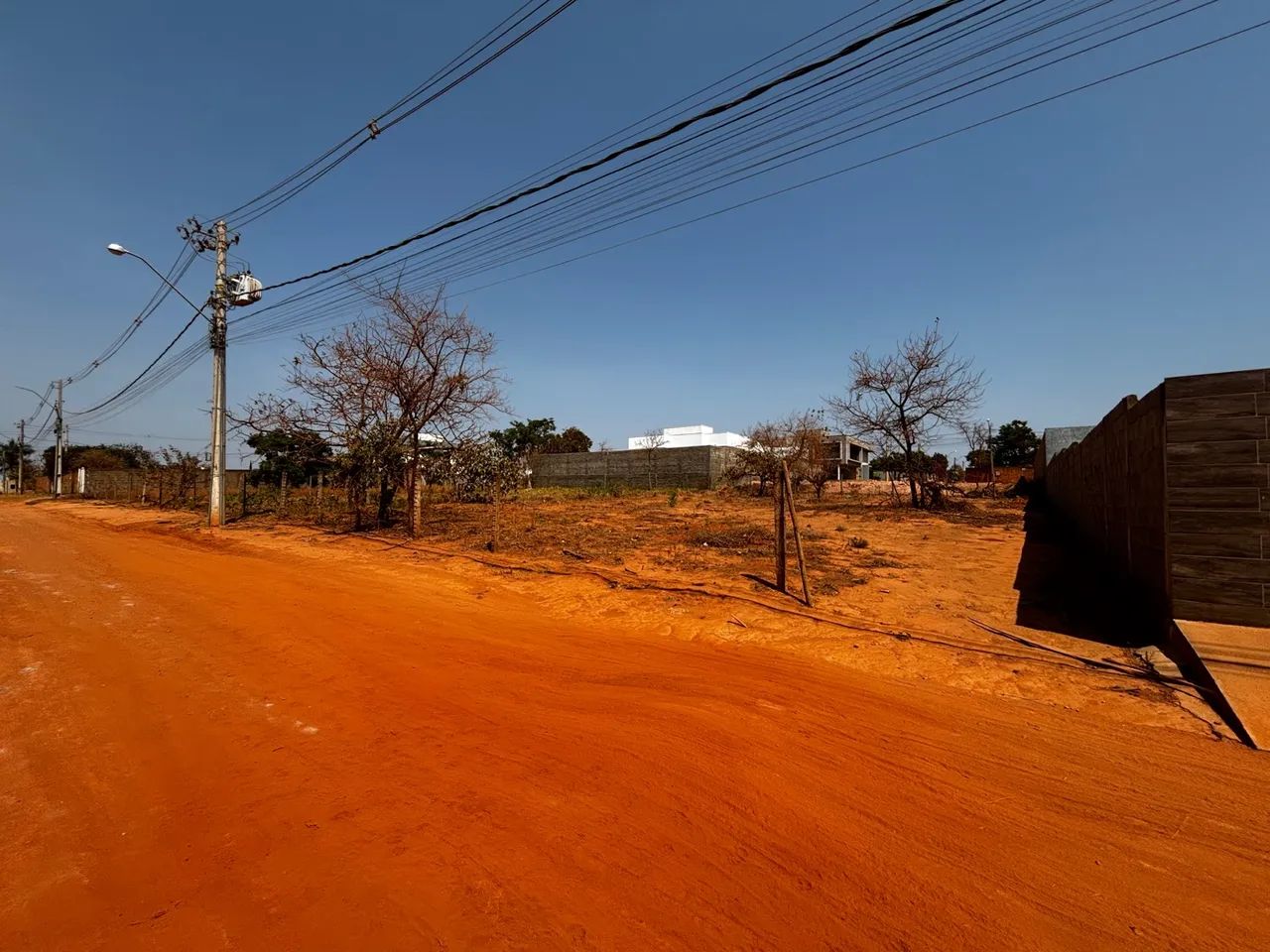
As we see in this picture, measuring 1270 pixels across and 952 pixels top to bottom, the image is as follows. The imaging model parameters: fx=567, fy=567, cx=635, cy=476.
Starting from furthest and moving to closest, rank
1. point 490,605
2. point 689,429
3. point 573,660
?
point 689,429 < point 490,605 < point 573,660

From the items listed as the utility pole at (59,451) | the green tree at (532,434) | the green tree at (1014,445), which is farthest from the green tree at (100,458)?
the green tree at (1014,445)

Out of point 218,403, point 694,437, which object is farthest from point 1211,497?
point 694,437

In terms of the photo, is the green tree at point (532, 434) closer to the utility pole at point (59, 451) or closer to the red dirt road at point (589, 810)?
the utility pole at point (59, 451)

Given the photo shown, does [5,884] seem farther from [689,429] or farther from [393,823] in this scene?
[689,429]

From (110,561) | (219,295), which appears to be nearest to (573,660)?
(110,561)

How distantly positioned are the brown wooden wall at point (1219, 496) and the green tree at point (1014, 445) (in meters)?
54.3

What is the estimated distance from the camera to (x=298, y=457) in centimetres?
1506

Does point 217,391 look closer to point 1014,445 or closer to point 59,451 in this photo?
point 59,451

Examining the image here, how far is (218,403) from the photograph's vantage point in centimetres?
1759

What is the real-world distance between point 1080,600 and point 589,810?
7.49 meters

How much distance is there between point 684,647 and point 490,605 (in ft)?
9.58

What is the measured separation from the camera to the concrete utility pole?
17203 mm

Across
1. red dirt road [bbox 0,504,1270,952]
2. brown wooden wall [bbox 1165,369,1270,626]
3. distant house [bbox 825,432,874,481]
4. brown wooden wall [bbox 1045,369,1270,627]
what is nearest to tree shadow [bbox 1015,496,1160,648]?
brown wooden wall [bbox 1045,369,1270,627]

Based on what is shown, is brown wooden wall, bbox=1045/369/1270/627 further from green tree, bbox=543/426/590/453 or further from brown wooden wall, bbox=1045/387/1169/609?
green tree, bbox=543/426/590/453
